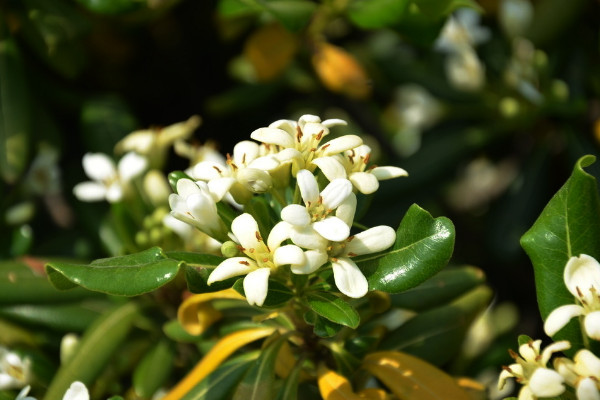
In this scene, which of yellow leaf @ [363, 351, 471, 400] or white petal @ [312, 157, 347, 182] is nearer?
white petal @ [312, 157, 347, 182]

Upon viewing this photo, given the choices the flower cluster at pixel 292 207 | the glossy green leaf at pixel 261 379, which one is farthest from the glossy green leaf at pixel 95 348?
the flower cluster at pixel 292 207

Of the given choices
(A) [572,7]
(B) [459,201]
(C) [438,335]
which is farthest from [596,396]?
(B) [459,201]

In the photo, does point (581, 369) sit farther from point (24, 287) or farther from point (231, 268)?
point (24, 287)

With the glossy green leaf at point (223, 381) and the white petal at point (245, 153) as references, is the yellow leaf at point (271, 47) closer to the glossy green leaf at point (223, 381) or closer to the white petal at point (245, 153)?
the white petal at point (245, 153)

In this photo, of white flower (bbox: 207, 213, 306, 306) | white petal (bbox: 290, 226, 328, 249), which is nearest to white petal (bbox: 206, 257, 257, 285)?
white flower (bbox: 207, 213, 306, 306)

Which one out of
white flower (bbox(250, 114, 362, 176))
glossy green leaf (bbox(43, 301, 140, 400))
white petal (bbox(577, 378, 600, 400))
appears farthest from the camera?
glossy green leaf (bbox(43, 301, 140, 400))

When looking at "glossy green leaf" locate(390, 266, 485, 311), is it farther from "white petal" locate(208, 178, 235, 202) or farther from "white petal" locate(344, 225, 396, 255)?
"white petal" locate(208, 178, 235, 202)

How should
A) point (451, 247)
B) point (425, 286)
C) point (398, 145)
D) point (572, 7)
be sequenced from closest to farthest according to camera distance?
point (451, 247) → point (425, 286) → point (572, 7) → point (398, 145)

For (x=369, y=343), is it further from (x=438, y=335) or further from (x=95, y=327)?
(x=95, y=327)
